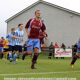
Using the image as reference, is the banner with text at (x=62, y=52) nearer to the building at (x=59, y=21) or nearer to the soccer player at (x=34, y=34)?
the soccer player at (x=34, y=34)

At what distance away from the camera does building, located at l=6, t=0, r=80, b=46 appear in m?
40.2

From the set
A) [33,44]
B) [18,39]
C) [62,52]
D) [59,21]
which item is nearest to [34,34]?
[33,44]

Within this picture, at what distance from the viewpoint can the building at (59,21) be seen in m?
40.2

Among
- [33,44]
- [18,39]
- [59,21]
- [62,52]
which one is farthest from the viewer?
[59,21]

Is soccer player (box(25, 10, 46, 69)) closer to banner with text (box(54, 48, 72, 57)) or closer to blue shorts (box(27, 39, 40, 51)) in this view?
blue shorts (box(27, 39, 40, 51))

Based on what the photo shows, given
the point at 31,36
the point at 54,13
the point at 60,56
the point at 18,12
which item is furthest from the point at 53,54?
the point at 18,12

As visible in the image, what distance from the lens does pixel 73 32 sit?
4062 cm

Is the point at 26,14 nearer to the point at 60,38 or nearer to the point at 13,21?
A: the point at 13,21

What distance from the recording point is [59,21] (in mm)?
41719

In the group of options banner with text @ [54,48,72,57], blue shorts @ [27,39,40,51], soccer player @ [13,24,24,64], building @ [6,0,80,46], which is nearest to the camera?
blue shorts @ [27,39,40,51]

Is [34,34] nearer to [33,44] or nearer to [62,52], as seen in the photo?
[33,44]

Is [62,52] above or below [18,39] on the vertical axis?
below

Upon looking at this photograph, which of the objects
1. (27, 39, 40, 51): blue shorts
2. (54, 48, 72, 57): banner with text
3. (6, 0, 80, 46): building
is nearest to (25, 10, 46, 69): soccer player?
(27, 39, 40, 51): blue shorts

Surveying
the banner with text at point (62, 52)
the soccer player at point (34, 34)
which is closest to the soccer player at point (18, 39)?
the soccer player at point (34, 34)
